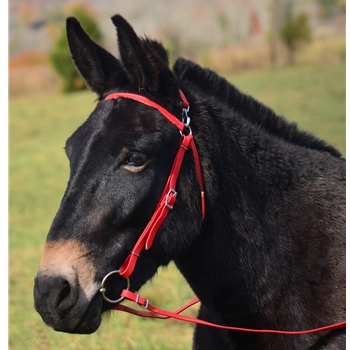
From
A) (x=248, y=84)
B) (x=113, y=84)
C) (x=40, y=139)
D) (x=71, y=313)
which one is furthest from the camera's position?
(x=248, y=84)

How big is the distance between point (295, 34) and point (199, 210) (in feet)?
110

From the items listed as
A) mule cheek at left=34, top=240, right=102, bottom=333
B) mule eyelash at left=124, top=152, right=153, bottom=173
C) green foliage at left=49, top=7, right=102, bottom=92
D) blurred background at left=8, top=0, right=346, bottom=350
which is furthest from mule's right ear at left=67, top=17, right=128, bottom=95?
green foliage at left=49, top=7, right=102, bottom=92

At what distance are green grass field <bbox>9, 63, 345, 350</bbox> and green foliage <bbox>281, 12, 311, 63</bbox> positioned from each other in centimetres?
449

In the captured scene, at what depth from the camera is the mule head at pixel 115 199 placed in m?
2.45

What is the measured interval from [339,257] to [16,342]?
143 inches

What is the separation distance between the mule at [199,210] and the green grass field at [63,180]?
44 cm

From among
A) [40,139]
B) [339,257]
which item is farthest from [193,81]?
[40,139]

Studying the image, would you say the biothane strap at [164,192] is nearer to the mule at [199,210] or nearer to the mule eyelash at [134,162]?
the mule at [199,210]

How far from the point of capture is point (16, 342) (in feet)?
17.3

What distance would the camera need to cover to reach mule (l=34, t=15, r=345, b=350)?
254cm

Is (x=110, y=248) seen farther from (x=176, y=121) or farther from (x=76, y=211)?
(x=176, y=121)

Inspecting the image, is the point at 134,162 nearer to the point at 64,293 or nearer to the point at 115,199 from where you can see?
the point at 115,199

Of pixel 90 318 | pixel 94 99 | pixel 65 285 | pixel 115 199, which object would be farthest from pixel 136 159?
pixel 94 99

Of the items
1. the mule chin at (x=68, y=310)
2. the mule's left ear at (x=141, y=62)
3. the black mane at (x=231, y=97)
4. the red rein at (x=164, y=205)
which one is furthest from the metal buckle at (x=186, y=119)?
the mule chin at (x=68, y=310)
